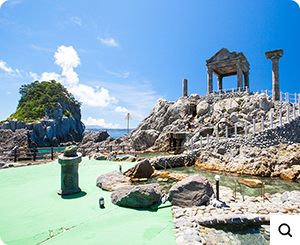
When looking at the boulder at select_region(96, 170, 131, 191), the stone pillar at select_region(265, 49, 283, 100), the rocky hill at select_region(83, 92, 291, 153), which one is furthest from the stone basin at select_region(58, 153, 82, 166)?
the stone pillar at select_region(265, 49, 283, 100)

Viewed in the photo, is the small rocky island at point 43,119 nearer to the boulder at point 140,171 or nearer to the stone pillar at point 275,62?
the boulder at point 140,171

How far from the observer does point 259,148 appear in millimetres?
15430

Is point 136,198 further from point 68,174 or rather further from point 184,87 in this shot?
point 184,87

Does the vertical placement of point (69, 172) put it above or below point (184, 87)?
below

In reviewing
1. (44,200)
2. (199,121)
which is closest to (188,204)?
(44,200)

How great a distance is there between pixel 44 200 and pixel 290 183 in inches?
574

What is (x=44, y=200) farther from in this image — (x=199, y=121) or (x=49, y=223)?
(x=199, y=121)

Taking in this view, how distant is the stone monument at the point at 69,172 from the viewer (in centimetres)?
652

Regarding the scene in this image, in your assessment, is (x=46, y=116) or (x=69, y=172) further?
(x=46, y=116)

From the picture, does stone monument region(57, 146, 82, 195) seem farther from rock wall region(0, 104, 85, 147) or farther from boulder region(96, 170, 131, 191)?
rock wall region(0, 104, 85, 147)

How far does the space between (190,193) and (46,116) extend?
77975 mm

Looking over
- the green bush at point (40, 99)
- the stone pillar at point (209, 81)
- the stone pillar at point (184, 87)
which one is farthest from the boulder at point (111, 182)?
the green bush at point (40, 99)

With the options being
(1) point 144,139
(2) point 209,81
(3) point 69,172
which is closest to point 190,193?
(3) point 69,172

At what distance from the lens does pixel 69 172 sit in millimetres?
6664
